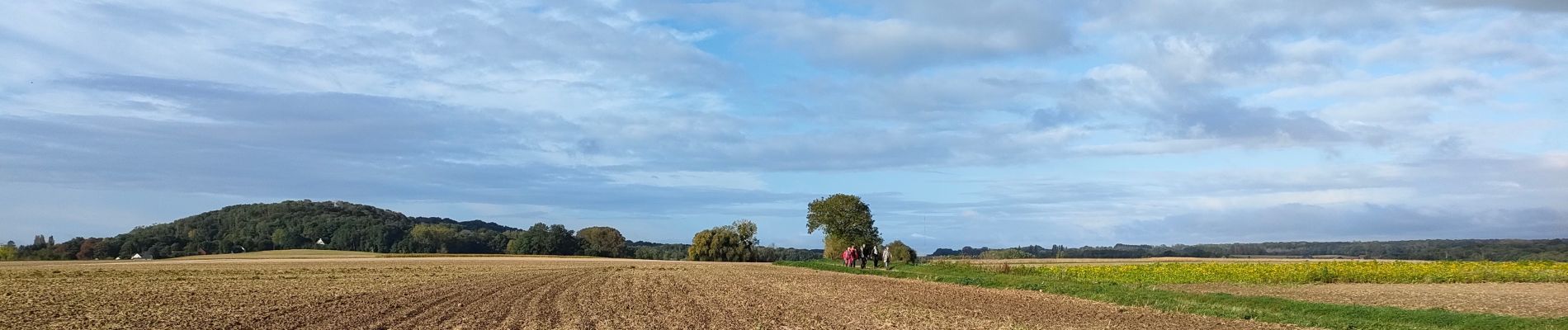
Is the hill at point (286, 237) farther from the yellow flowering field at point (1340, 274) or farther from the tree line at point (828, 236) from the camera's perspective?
the yellow flowering field at point (1340, 274)

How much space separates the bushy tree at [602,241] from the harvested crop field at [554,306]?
92.6 meters

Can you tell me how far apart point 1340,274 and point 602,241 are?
3979 inches

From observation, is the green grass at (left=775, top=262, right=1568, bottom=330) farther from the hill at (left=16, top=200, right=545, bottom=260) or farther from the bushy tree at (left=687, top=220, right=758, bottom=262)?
the hill at (left=16, top=200, right=545, bottom=260)

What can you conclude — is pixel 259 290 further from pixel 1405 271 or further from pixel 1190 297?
pixel 1405 271

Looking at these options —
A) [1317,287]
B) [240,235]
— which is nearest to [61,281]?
[1317,287]

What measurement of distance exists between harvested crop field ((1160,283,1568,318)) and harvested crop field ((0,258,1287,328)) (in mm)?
7415

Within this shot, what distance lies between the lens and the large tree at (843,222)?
81125mm

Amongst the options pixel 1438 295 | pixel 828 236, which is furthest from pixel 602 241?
pixel 1438 295

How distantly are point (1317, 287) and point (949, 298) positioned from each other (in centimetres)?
1569

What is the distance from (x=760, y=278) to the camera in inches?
1625

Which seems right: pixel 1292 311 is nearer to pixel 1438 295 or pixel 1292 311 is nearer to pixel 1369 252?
pixel 1438 295

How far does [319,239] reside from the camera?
147 meters

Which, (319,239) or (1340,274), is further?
(319,239)

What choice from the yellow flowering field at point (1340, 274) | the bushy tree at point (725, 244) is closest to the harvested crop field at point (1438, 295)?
the yellow flowering field at point (1340, 274)
